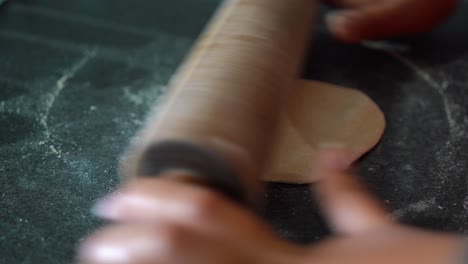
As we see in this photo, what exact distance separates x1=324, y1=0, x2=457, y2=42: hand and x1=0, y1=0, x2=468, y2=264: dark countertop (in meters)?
0.05

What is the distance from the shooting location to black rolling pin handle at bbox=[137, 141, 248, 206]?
0.60 m

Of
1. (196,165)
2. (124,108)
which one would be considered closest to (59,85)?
(124,108)

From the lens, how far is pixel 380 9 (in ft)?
3.71

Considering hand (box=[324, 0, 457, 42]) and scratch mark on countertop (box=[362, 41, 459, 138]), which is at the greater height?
hand (box=[324, 0, 457, 42])

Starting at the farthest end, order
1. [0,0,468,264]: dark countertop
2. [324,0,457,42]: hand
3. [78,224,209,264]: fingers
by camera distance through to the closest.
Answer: [324,0,457,42]: hand < [0,0,468,264]: dark countertop < [78,224,209,264]: fingers

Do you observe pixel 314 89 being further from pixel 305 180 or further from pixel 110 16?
pixel 110 16

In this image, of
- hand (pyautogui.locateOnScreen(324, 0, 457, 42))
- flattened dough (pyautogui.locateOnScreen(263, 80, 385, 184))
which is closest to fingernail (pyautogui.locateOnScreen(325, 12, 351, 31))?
hand (pyautogui.locateOnScreen(324, 0, 457, 42))

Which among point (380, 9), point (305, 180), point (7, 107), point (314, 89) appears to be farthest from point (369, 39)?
point (7, 107)

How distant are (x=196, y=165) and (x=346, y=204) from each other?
0.51 feet

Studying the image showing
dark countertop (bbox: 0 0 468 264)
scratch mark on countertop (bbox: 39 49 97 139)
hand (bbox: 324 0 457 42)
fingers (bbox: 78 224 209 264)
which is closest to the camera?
fingers (bbox: 78 224 209 264)

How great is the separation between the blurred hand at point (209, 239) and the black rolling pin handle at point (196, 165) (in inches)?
1.1

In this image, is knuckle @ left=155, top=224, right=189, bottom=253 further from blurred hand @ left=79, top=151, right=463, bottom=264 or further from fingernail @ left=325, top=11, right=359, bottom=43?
fingernail @ left=325, top=11, right=359, bottom=43

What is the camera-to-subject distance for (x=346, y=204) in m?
0.62

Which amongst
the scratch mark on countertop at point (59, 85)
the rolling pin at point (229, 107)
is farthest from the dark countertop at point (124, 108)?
the rolling pin at point (229, 107)
